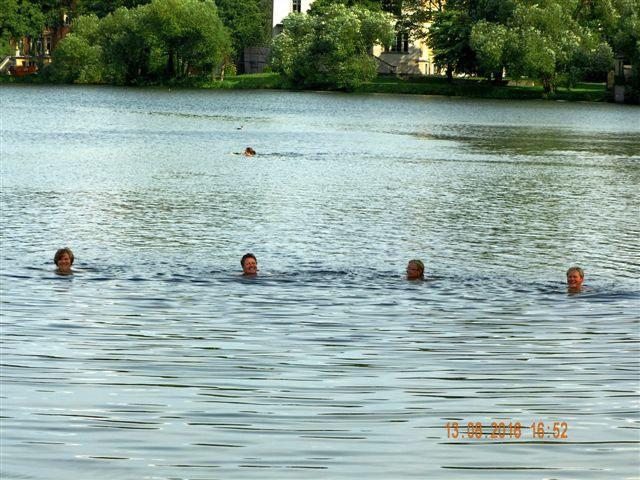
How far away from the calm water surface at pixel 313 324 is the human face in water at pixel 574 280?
0.31 metres

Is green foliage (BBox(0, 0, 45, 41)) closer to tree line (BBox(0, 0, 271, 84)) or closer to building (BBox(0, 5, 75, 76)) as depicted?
building (BBox(0, 5, 75, 76))

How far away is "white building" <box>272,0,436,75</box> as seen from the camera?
524 ft

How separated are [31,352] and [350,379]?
476 centimetres

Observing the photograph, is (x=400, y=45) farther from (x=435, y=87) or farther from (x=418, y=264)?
(x=418, y=264)

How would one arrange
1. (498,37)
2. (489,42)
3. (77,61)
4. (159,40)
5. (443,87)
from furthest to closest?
(77,61) < (159,40) < (443,87) < (498,37) < (489,42)

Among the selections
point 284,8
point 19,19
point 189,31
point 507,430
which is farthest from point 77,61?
point 507,430

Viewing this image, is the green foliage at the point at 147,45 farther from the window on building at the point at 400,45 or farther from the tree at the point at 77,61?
the window on building at the point at 400,45

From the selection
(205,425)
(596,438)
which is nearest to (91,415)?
(205,425)

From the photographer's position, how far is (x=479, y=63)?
441 feet

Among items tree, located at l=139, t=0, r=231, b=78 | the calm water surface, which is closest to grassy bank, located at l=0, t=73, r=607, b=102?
tree, located at l=139, t=0, r=231, b=78

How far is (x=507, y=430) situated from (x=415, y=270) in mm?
11110

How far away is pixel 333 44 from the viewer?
14200 cm

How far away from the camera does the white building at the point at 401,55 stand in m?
160

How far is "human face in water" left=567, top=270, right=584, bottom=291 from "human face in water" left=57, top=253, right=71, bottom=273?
403 inches
